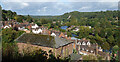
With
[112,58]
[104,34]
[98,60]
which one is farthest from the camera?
[104,34]

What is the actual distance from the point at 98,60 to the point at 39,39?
1167 centimetres

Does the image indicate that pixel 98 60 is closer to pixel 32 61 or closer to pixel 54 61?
pixel 54 61

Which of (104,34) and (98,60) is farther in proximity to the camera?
(104,34)

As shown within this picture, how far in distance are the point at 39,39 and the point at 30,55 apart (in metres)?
10.9

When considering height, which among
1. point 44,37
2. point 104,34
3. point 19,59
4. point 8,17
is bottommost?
Answer: point 104,34

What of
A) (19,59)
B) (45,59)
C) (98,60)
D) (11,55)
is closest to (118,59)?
(98,60)

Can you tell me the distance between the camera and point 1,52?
2338 mm

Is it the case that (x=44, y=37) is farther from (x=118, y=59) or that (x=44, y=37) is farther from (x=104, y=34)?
Answer: (x=104, y=34)

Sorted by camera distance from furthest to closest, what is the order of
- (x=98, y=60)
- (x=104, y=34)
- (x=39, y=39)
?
(x=104, y=34)
(x=39, y=39)
(x=98, y=60)

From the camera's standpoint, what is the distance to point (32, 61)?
2.02 meters

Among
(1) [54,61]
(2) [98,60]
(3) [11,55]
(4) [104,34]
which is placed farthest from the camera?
(4) [104,34]

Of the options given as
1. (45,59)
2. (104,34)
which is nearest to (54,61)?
(45,59)

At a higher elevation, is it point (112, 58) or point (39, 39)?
point (112, 58)

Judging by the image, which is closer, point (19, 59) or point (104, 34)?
point (19, 59)
